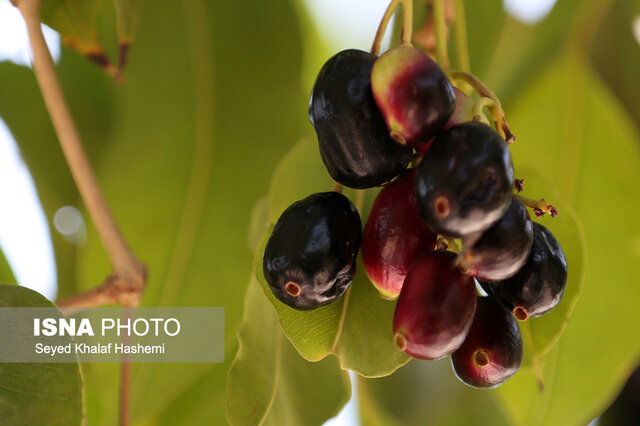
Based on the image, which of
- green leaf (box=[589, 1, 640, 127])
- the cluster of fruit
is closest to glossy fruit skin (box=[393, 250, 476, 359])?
the cluster of fruit

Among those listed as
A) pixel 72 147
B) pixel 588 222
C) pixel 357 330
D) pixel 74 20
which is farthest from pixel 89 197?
pixel 588 222

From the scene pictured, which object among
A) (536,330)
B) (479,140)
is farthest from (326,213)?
(536,330)

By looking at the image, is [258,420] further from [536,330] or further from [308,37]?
[308,37]

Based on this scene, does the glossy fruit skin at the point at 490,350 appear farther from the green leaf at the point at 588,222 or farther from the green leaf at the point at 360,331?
the green leaf at the point at 588,222

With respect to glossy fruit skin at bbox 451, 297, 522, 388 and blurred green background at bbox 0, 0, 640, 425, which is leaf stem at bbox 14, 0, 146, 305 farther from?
glossy fruit skin at bbox 451, 297, 522, 388

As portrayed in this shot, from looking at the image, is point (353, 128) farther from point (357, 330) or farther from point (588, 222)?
point (588, 222)

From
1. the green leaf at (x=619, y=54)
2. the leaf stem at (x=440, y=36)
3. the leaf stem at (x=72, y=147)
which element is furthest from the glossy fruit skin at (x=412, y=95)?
the green leaf at (x=619, y=54)
